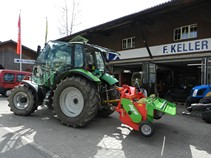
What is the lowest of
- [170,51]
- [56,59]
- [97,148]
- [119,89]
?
[97,148]

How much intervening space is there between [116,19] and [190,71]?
783 centimetres

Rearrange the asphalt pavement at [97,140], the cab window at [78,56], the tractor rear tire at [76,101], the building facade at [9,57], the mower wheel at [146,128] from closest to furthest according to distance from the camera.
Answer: the asphalt pavement at [97,140] → the mower wheel at [146,128] → the tractor rear tire at [76,101] → the cab window at [78,56] → the building facade at [9,57]

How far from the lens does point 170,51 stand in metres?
10.1

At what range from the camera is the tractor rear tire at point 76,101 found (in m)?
4.20

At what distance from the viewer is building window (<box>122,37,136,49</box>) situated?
12.1 meters

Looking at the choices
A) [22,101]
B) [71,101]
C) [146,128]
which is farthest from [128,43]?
[146,128]

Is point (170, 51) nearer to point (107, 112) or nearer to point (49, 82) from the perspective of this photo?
point (107, 112)

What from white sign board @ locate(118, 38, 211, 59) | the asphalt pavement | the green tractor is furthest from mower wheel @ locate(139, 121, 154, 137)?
white sign board @ locate(118, 38, 211, 59)

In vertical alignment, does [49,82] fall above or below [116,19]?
below

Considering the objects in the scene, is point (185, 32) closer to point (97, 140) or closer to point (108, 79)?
point (108, 79)

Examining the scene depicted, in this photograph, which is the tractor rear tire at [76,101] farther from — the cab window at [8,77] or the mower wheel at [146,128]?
the cab window at [8,77]

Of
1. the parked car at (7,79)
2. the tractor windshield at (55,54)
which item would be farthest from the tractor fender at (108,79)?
the parked car at (7,79)

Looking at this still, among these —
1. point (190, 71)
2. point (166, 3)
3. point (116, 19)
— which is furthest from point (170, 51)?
point (190, 71)

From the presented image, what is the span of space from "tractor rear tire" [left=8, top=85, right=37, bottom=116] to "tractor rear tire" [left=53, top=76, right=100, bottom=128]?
1.10m
